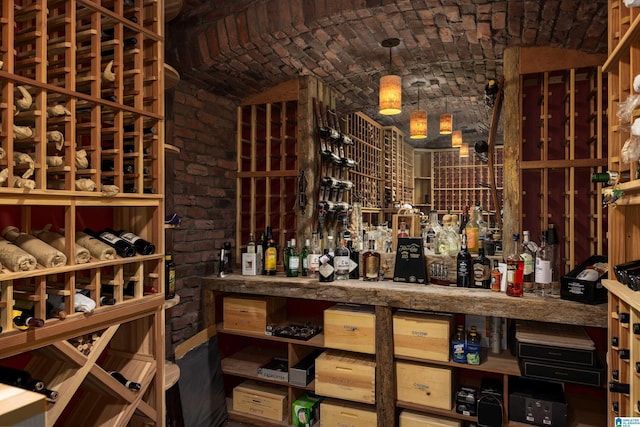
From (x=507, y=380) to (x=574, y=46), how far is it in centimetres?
204

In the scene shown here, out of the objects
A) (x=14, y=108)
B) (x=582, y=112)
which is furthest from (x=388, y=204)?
(x=14, y=108)

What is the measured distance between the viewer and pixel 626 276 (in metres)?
1.49

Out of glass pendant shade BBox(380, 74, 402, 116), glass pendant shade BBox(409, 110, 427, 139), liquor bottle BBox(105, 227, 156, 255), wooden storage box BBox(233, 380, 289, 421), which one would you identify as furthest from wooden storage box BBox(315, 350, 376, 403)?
glass pendant shade BBox(409, 110, 427, 139)

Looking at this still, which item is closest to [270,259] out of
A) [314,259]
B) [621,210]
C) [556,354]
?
[314,259]

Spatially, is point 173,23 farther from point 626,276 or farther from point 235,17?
point 626,276

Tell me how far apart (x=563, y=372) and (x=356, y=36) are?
2316 mm

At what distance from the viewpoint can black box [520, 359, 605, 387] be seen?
2182 millimetres

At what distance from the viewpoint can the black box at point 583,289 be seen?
219 cm

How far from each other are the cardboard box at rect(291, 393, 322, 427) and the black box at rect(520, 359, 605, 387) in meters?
1.36

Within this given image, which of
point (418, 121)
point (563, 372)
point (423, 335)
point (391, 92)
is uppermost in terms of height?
point (418, 121)

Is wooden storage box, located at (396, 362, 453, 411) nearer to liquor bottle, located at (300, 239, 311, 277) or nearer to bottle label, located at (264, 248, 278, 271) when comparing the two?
liquor bottle, located at (300, 239, 311, 277)

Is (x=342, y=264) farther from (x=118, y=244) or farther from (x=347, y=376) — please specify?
(x=118, y=244)

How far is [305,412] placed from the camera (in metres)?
2.85

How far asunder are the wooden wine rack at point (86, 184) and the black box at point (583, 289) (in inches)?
82.8
